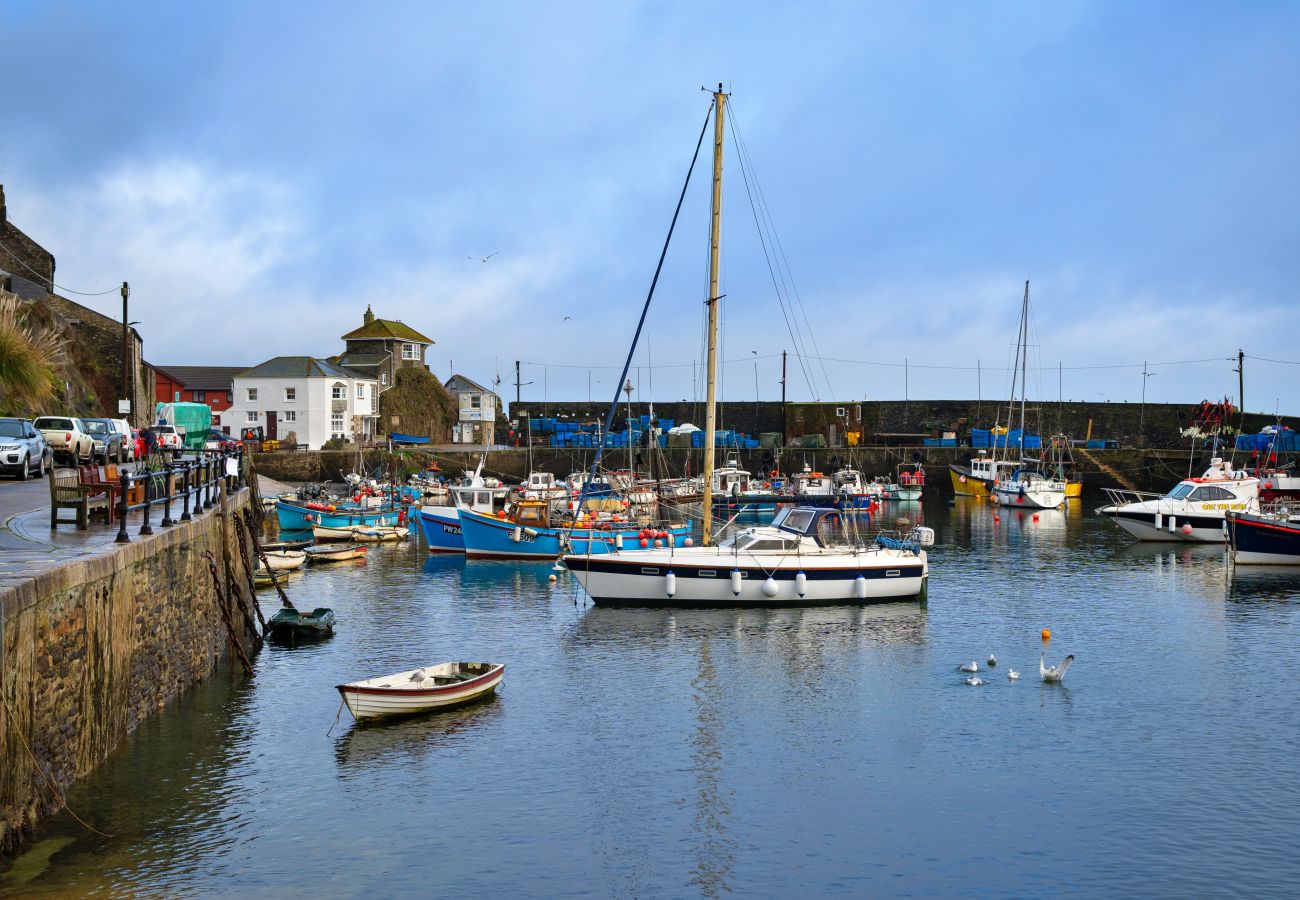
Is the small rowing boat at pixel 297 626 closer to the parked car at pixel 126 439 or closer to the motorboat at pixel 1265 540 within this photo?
the parked car at pixel 126 439

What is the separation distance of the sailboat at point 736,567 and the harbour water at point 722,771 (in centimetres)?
98

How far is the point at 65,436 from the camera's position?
35.9m

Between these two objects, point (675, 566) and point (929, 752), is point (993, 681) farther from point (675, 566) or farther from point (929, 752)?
point (675, 566)

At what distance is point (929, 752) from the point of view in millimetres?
20531

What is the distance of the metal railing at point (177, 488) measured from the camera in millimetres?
20219

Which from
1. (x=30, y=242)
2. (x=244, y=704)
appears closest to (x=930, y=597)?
(x=244, y=704)

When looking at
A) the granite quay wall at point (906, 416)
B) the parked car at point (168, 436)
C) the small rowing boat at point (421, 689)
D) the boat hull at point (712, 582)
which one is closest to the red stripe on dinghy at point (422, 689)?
the small rowing boat at point (421, 689)

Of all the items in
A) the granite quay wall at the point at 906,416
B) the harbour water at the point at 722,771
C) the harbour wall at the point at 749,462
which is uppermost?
the granite quay wall at the point at 906,416

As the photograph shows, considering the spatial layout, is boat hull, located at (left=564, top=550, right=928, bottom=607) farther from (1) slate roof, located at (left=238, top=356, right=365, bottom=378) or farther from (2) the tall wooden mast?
(1) slate roof, located at (left=238, top=356, right=365, bottom=378)

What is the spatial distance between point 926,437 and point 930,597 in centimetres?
5957

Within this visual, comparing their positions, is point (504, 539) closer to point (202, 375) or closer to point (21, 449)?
point (21, 449)

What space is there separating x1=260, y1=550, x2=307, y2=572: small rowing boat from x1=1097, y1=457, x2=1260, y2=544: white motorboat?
34.5 m

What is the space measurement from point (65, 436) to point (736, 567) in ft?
66.4

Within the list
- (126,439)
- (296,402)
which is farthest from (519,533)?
(296,402)
